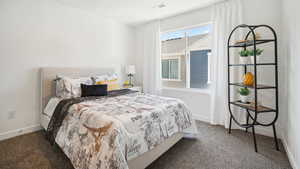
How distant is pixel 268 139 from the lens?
2.24 meters

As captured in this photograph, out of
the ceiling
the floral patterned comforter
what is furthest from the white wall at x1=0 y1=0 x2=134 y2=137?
the floral patterned comforter

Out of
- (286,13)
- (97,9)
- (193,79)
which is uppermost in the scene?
(97,9)

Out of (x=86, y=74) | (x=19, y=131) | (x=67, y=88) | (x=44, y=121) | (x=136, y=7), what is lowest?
(x=19, y=131)

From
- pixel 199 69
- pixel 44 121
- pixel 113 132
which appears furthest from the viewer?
pixel 199 69

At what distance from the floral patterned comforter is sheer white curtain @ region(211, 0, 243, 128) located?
4.12 ft

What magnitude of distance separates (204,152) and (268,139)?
123 centimetres

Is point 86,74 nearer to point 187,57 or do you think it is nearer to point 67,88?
point 67,88

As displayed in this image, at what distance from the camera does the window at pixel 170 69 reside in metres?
3.74

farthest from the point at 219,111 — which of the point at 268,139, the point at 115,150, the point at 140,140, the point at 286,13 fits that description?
the point at 115,150

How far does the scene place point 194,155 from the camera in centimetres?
183

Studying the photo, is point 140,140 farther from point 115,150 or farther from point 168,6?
point 168,6

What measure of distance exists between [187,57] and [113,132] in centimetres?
285

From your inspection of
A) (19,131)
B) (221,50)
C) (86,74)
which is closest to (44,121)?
(19,131)

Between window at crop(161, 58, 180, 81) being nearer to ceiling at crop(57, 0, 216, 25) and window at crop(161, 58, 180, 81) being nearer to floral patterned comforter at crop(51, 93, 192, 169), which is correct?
ceiling at crop(57, 0, 216, 25)
